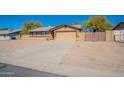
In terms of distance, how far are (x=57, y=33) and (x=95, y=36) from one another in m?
2.08

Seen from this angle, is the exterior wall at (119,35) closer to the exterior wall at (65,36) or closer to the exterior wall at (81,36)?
the exterior wall at (81,36)

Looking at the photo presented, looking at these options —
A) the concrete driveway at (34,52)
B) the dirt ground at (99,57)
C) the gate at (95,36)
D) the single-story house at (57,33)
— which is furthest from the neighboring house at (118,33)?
the concrete driveway at (34,52)

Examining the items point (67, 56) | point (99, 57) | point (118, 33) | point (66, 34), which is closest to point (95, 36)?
point (118, 33)

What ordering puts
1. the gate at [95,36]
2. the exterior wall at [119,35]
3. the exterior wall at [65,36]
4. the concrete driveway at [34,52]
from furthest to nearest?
the exterior wall at [65,36], the gate at [95,36], the exterior wall at [119,35], the concrete driveway at [34,52]

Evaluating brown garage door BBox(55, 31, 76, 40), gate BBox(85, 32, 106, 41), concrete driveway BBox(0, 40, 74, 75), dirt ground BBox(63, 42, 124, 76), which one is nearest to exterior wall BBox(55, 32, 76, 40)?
brown garage door BBox(55, 31, 76, 40)

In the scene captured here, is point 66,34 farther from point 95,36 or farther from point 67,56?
point 95,36

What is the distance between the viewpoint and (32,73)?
774cm

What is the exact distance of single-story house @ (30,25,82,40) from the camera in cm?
1041

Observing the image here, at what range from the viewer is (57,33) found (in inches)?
420

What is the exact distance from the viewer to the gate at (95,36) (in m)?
9.71

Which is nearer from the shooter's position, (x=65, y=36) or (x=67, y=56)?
(x=67, y=56)

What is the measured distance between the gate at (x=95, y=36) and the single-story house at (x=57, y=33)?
588mm
